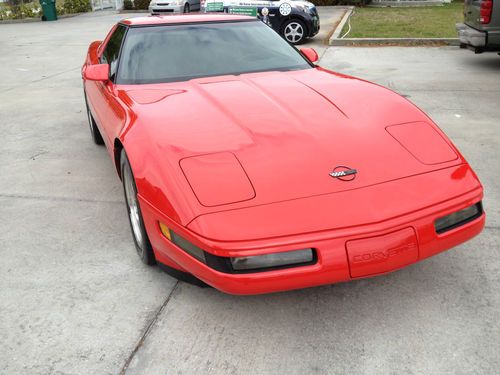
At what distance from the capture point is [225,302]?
2.57 m

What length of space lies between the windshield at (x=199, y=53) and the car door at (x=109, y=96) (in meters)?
0.13

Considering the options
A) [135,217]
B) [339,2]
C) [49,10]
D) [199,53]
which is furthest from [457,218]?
[49,10]

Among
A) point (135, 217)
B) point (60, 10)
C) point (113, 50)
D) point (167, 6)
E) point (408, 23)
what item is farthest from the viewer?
point (60, 10)

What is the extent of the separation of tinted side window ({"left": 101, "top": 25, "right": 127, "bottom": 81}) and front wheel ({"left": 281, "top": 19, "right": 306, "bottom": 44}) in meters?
7.86

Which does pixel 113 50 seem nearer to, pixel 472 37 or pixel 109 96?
pixel 109 96

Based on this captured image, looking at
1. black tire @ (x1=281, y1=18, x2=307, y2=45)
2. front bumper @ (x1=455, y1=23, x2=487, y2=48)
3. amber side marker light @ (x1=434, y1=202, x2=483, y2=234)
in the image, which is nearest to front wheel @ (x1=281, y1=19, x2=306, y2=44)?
black tire @ (x1=281, y1=18, x2=307, y2=45)

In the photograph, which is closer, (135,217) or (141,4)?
(135,217)

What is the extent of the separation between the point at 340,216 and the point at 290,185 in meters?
0.28

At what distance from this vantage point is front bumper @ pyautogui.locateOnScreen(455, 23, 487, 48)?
303 inches

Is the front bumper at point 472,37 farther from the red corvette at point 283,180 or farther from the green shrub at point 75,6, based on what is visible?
the green shrub at point 75,6

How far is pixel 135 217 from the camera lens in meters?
2.99

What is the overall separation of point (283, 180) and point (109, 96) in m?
1.80

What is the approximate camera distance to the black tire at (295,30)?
11.8 meters

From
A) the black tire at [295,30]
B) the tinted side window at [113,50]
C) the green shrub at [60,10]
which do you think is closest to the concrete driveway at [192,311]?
the tinted side window at [113,50]
